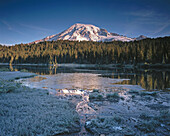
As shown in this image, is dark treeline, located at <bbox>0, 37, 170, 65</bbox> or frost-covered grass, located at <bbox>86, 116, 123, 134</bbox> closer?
frost-covered grass, located at <bbox>86, 116, 123, 134</bbox>

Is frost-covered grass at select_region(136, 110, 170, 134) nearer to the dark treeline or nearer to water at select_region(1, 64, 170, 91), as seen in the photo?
water at select_region(1, 64, 170, 91)

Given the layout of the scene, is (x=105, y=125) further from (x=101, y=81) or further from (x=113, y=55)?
(x=113, y=55)

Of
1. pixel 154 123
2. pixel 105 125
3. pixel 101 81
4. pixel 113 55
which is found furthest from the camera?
pixel 113 55

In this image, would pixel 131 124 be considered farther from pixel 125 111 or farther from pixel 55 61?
pixel 55 61

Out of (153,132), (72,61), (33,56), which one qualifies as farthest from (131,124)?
(33,56)

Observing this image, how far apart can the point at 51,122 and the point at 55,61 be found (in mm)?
134206

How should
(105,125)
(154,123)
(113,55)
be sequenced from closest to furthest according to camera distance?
(105,125) → (154,123) → (113,55)

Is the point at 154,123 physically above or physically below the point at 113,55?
below

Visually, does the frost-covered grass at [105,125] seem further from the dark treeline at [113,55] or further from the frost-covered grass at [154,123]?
the dark treeline at [113,55]

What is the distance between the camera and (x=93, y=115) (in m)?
8.62

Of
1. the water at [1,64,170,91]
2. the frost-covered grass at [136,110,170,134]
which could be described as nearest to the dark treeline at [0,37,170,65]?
the water at [1,64,170,91]

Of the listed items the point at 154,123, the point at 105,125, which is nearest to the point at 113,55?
the point at 154,123

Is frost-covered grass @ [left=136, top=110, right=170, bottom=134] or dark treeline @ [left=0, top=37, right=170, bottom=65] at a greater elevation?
dark treeline @ [left=0, top=37, right=170, bottom=65]

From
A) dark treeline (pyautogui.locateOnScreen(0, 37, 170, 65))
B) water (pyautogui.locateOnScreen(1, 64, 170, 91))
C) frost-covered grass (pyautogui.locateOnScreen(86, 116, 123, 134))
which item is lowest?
frost-covered grass (pyautogui.locateOnScreen(86, 116, 123, 134))
